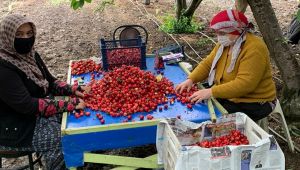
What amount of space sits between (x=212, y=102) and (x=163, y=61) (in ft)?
3.27

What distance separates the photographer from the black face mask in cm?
290

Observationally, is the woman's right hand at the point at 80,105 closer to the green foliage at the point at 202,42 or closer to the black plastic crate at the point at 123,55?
the black plastic crate at the point at 123,55

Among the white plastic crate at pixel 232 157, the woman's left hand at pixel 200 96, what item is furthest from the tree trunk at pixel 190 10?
the white plastic crate at pixel 232 157

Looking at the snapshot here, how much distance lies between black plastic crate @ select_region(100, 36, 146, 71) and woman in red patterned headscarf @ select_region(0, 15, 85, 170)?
83cm

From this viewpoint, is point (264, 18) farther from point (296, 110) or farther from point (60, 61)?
point (60, 61)

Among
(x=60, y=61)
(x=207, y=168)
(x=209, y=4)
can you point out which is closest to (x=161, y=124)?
(x=207, y=168)

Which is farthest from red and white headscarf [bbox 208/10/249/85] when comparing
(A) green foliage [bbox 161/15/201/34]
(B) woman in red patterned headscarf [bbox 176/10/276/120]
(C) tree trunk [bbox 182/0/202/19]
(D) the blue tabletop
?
(A) green foliage [bbox 161/15/201/34]

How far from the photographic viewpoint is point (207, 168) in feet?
7.27

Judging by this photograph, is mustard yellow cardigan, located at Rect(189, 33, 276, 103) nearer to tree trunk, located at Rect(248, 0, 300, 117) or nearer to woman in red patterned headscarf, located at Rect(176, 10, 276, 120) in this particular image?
woman in red patterned headscarf, located at Rect(176, 10, 276, 120)

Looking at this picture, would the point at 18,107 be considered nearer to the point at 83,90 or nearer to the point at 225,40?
the point at 83,90

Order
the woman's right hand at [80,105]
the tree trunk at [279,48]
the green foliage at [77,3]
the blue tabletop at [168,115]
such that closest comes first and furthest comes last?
the blue tabletop at [168,115]
the woman's right hand at [80,105]
the green foliage at [77,3]
the tree trunk at [279,48]

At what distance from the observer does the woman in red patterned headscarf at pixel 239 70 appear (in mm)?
2910

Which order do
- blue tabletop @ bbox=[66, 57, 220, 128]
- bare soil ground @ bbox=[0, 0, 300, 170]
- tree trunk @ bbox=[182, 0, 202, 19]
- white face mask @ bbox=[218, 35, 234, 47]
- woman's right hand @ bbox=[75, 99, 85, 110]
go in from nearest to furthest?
blue tabletop @ bbox=[66, 57, 220, 128] < woman's right hand @ bbox=[75, 99, 85, 110] < white face mask @ bbox=[218, 35, 234, 47] < bare soil ground @ bbox=[0, 0, 300, 170] < tree trunk @ bbox=[182, 0, 202, 19]

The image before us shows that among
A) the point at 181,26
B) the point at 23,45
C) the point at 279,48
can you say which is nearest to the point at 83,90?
the point at 23,45
